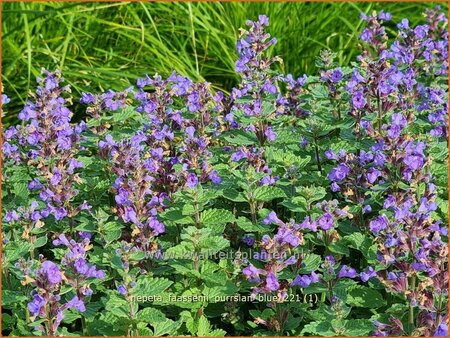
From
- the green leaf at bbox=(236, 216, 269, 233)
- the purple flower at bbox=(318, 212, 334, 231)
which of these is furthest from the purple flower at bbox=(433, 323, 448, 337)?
the green leaf at bbox=(236, 216, 269, 233)

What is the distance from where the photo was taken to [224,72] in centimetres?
616

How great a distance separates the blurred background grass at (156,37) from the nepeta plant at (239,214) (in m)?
1.76

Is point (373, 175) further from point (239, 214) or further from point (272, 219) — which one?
point (239, 214)

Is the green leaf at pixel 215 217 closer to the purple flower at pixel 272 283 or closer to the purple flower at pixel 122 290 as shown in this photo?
the purple flower at pixel 272 283


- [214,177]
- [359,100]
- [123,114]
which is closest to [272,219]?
[214,177]

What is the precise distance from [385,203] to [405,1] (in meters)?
4.06

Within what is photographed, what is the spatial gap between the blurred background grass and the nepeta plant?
176cm

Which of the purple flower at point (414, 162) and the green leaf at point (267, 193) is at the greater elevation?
the purple flower at point (414, 162)

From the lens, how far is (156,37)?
6.32m

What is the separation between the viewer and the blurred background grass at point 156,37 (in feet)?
18.9

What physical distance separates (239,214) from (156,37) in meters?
3.06

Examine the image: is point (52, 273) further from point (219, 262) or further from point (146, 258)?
point (219, 262)

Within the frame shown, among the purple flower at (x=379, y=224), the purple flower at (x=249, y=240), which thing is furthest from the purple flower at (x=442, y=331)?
the purple flower at (x=249, y=240)

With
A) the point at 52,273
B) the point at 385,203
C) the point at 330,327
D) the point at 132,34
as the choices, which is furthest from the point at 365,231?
the point at 132,34
